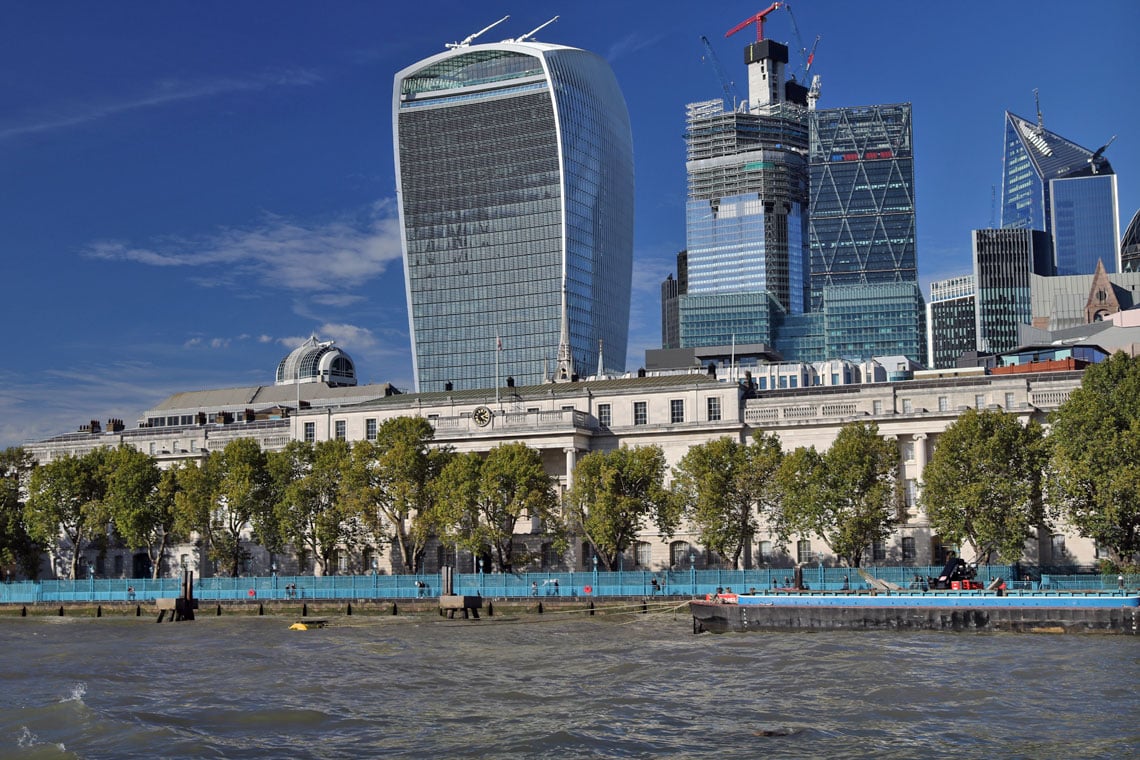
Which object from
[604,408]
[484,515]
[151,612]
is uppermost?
[604,408]

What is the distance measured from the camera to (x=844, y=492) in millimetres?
88750

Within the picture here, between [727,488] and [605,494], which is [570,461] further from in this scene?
[727,488]

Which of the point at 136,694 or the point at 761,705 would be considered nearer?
the point at 761,705

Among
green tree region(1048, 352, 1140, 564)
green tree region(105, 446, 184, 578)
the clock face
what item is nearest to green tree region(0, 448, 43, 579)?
green tree region(105, 446, 184, 578)

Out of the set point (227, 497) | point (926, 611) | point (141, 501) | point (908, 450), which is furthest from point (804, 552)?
point (141, 501)

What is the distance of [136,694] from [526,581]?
3843cm

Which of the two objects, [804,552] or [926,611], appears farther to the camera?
[804,552]

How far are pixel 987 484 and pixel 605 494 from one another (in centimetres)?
2598

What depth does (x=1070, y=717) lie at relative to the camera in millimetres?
42719

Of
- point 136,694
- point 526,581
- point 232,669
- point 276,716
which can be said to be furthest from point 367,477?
point 276,716

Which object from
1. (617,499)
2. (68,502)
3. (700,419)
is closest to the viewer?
(617,499)

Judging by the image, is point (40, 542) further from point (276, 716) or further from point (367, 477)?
point (276, 716)

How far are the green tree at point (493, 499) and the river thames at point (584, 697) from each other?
69.5 feet

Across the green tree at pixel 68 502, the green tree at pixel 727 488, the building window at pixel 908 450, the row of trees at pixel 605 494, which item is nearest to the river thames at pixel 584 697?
the green tree at pixel 727 488
